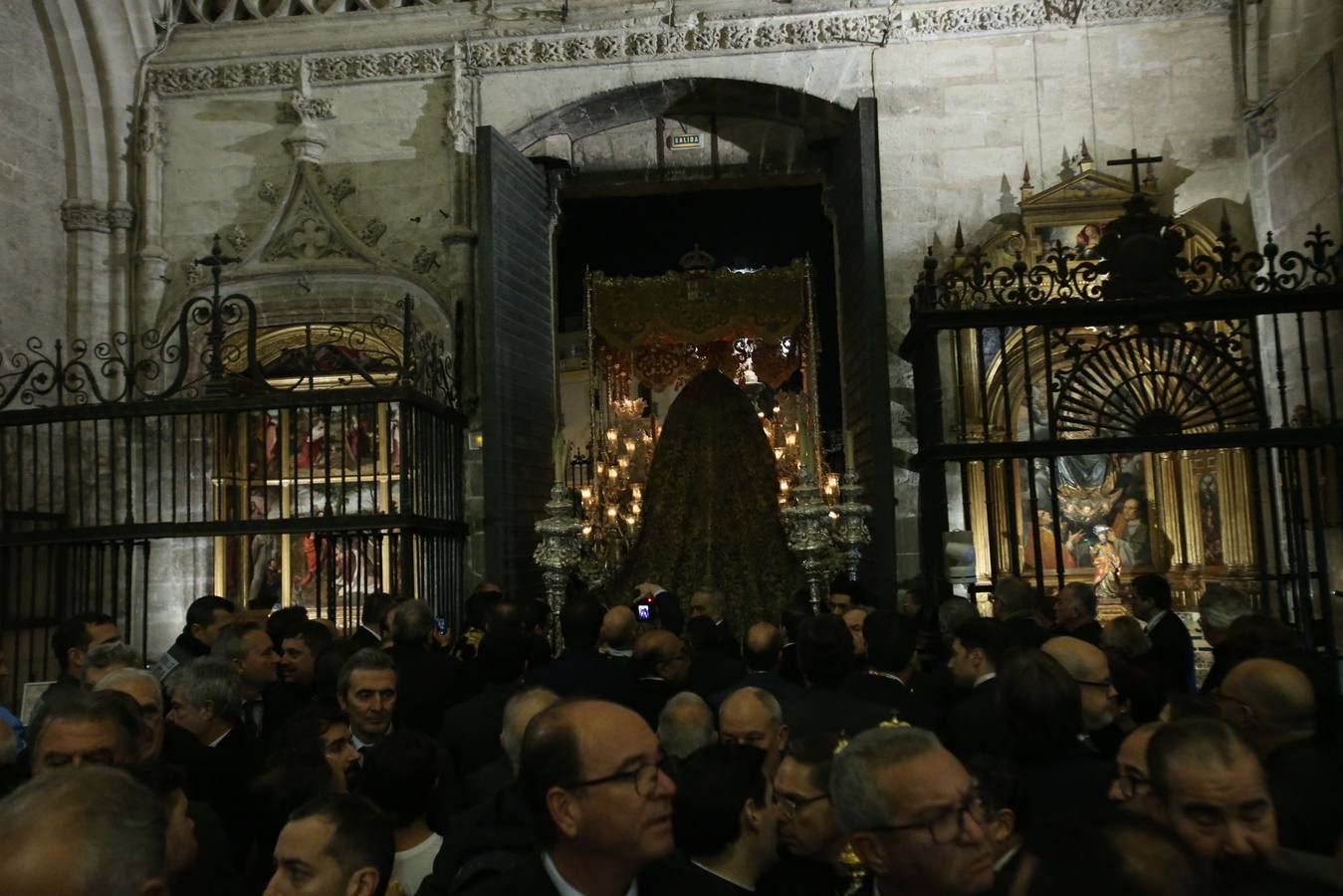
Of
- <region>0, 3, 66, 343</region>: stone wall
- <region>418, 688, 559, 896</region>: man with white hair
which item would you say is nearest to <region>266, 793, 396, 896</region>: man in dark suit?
<region>418, 688, 559, 896</region>: man with white hair

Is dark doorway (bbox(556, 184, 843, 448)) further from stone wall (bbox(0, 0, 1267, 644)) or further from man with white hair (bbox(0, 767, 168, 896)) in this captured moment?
man with white hair (bbox(0, 767, 168, 896))

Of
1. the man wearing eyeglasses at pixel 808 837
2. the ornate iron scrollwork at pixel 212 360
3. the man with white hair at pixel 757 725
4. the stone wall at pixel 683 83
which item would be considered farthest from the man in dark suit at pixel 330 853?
the stone wall at pixel 683 83

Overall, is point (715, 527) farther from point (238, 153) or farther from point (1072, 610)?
point (1072, 610)

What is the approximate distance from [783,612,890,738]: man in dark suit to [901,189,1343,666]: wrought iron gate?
354cm

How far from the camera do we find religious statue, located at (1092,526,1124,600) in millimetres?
10055

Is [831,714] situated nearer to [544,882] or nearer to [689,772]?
[689,772]

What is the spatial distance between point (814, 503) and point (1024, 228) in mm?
3477

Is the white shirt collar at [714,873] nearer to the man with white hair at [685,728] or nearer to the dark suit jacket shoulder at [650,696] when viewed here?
the man with white hair at [685,728]

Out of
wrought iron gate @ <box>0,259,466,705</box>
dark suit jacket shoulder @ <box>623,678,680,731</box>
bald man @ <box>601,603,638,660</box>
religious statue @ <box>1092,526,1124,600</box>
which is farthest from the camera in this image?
religious statue @ <box>1092,526,1124,600</box>

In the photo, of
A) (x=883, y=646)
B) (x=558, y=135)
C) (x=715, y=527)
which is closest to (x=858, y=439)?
(x=715, y=527)

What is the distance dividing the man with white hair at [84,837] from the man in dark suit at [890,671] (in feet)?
9.47

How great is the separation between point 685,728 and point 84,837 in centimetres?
192

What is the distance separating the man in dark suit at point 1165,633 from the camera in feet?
17.6

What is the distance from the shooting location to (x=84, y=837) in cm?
167
